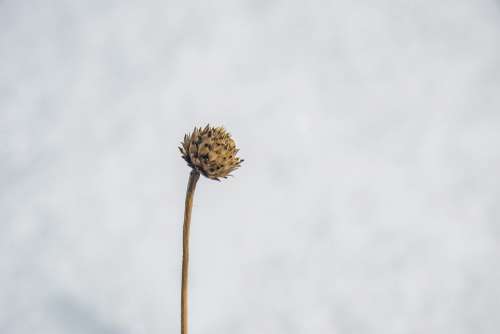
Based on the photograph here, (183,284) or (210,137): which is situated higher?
(210,137)

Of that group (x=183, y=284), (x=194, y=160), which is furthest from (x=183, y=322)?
(x=194, y=160)

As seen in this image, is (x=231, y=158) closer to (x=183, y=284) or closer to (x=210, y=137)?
(x=210, y=137)

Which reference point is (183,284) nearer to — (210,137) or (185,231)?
(185,231)

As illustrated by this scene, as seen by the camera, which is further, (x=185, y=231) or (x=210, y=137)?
(x=210, y=137)

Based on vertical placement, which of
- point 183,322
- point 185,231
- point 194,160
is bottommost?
point 183,322

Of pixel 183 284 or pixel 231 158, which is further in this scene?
pixel 231 158

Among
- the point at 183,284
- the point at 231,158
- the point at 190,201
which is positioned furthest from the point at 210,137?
the point at 183,284
